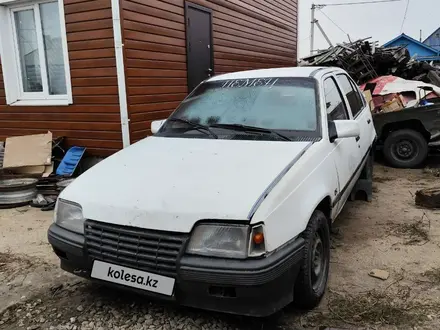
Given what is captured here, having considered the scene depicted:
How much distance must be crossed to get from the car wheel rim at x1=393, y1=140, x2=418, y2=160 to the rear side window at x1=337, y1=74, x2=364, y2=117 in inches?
91.2

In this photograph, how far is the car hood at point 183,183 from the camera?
2.16 m

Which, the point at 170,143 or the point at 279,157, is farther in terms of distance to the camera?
the point at 170,143

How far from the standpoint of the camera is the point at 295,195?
7.69 ft

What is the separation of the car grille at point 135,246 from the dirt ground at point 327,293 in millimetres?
513

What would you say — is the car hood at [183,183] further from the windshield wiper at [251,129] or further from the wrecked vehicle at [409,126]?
the wrecked vehicle at [409,126]

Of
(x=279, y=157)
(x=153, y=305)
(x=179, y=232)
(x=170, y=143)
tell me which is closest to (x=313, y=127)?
(x=279, y=157)

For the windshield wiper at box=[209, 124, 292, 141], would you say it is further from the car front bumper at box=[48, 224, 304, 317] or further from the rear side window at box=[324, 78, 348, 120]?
the car front bumper at box=[48, 224, 304, 317]

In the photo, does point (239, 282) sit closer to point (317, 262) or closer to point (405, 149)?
point (317, 262)

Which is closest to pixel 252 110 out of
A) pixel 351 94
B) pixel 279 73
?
pixel 279 73

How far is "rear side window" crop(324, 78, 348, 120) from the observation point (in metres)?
3.45

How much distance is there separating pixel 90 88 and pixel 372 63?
299 inches

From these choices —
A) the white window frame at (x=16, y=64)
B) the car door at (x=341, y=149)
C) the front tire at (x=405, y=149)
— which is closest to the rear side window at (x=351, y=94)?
the car door at (x=341, y=149)

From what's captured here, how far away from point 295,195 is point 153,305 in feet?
4.11

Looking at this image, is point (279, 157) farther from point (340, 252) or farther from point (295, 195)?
point (340, 252)
